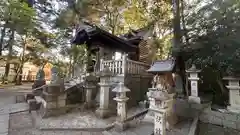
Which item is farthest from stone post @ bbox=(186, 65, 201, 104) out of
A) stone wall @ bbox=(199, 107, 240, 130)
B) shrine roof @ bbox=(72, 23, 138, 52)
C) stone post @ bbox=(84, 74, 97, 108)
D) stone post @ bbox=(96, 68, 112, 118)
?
shrine roof @ bbox=(72, 23, 138, 52)

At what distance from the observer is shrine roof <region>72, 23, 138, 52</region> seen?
8095mm

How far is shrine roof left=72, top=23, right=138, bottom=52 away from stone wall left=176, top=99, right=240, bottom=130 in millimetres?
5600

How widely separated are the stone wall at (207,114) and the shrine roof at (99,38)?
220 inches

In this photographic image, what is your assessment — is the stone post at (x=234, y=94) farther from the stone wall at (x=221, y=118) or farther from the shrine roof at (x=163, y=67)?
the shrine roof at (x=163, y=67)

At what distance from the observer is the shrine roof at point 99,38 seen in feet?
26.6

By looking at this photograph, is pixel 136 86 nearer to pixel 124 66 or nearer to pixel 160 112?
pixel 124 66

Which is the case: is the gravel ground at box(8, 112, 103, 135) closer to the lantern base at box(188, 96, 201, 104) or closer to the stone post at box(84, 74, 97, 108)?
the stone post at box(84, 74, 97, 108)

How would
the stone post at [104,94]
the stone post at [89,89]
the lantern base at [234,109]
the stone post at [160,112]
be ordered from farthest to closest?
the stone post at [89,89]
the stone post at [104,94]
the lantern base at [234,109]
the stone post at [160,112]

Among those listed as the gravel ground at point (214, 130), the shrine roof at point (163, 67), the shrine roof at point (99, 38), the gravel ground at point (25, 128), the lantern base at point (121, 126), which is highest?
the shrine roof at point (99, 38)

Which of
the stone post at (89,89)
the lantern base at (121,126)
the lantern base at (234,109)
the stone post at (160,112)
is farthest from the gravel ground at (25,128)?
the lantern base at (234,109)

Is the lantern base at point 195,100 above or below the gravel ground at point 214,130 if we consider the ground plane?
above

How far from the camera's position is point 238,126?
4457mm

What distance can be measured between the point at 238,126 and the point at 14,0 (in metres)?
15.4

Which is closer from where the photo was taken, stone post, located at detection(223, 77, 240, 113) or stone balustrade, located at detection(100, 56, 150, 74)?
stone post, located at detection(223, 77, 240, 113)
